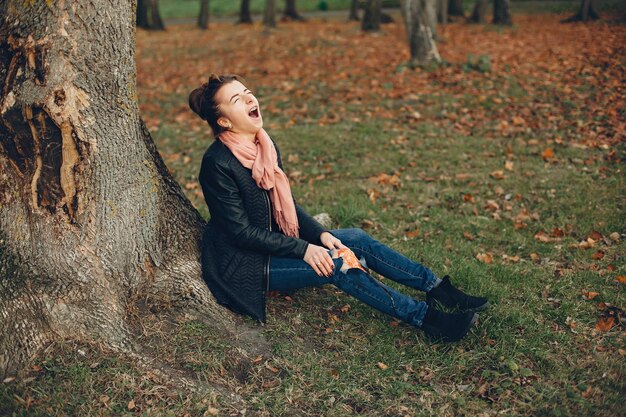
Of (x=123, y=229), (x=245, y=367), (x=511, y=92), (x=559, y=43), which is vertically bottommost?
(x=245, y=367)

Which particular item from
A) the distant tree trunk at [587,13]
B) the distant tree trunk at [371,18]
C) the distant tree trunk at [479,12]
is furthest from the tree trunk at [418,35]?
the distant tree trunk at [479,12]

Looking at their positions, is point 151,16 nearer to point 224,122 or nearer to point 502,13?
point 502,13

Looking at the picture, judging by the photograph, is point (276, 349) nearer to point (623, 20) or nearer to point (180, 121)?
point (180, 121)

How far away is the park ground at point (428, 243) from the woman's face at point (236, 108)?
1.31 meters

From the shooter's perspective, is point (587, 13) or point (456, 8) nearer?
point (587, 13)

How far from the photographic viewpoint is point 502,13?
762 inches

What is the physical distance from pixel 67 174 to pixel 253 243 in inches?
47.7

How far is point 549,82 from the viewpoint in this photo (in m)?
10.3

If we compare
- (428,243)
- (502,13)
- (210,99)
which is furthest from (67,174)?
(502,13)

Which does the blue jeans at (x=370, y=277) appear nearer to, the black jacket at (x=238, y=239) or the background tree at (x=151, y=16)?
the black jacket at (x=238, y=239)

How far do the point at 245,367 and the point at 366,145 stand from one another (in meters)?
4.90

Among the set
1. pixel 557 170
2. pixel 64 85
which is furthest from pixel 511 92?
pixel 64 85

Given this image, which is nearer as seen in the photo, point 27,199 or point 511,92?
point 27,199

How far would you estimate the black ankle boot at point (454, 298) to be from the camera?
13.7 feet
